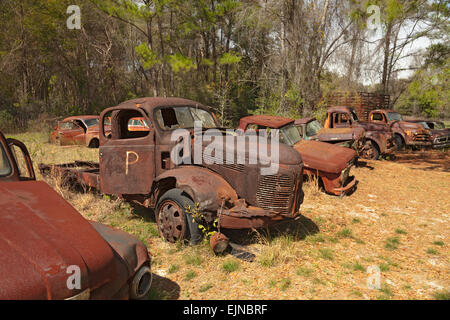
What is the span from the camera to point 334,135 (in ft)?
29.3

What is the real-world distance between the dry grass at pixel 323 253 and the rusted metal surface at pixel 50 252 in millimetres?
1117

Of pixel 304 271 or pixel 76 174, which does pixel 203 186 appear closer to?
pixel 304 271

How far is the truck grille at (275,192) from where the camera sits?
4.00 metres

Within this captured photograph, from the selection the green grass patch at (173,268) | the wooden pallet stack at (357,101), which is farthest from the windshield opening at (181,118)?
the wooden pallet stack at (357,101)

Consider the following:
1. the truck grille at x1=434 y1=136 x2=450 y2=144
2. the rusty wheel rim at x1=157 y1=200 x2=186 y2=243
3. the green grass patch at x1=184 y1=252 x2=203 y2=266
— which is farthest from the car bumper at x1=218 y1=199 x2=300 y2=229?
the truck grille at x1=434 y1=136 x2=450 y2=144

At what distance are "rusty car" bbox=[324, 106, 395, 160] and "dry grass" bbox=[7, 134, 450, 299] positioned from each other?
13.9 feet

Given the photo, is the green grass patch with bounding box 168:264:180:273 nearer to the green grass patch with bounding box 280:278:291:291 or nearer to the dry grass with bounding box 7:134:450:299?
the dry grass with bounding box 7:134:450:299

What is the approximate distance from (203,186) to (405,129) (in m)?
12.4

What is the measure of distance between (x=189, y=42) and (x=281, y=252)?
25.8 m

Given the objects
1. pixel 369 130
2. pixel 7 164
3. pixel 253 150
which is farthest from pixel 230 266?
pixel 369 130

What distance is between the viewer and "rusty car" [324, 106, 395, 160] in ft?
35.5
